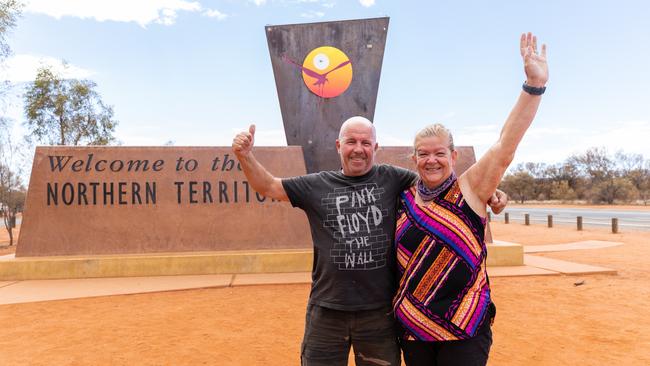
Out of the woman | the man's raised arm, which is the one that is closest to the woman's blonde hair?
the woman

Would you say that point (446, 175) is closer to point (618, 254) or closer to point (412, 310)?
point (412, 310)

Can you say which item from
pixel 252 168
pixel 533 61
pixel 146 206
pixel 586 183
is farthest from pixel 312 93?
pixel 586 183

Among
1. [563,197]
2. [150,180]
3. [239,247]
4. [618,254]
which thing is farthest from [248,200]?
[563,197]

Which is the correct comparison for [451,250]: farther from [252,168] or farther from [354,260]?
[252,168]

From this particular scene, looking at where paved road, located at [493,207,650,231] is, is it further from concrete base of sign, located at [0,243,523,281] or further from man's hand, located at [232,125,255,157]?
man's hand, located at [232,125,255,157]

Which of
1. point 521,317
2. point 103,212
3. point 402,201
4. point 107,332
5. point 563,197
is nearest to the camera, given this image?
point 402,201

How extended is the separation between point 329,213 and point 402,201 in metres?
0.39

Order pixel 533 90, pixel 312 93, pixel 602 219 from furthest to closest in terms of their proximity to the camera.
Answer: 1. pixel 602 219
2. pixel 312 93
3. pixel 533 90

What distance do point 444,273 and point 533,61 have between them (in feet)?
3.44

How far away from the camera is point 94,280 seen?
743 cm

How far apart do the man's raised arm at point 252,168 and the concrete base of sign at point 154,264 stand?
5.59 metres

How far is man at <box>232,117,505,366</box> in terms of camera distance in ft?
7.05

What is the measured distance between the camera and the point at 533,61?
1923 mm

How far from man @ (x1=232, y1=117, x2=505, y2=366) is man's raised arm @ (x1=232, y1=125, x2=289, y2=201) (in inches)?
1.4
